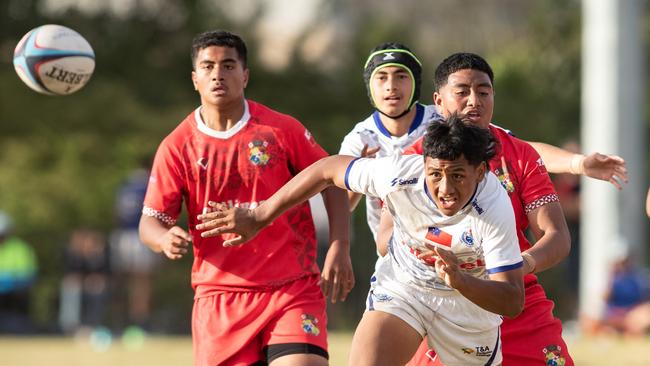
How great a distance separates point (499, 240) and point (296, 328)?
1.57 m

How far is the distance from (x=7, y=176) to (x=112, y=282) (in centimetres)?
407

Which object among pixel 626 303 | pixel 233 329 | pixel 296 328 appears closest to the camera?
pixel 296 328

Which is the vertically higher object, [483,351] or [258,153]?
[258,153]

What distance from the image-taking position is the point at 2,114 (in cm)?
2352

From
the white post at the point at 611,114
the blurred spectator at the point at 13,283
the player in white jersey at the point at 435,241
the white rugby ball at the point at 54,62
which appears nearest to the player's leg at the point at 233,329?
the player in white jersey at the point at 435,241

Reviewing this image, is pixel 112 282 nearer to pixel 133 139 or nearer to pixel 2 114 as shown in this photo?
pixel 133 139

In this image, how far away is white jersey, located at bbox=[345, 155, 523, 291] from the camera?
601 centimetres

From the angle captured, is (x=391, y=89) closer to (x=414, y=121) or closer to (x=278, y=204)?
(x=414, y=121)

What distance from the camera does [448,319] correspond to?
6.46m

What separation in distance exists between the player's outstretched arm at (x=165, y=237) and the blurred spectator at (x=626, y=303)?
10.8 meters

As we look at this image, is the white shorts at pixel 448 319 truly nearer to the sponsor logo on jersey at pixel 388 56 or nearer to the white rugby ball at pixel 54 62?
the sponsor logo on jersey at pixel 388 56

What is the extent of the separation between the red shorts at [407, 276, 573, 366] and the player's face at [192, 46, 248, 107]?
71.1 inches

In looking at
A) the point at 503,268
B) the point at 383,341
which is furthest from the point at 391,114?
the point at 503,268

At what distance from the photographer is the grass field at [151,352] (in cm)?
1375
